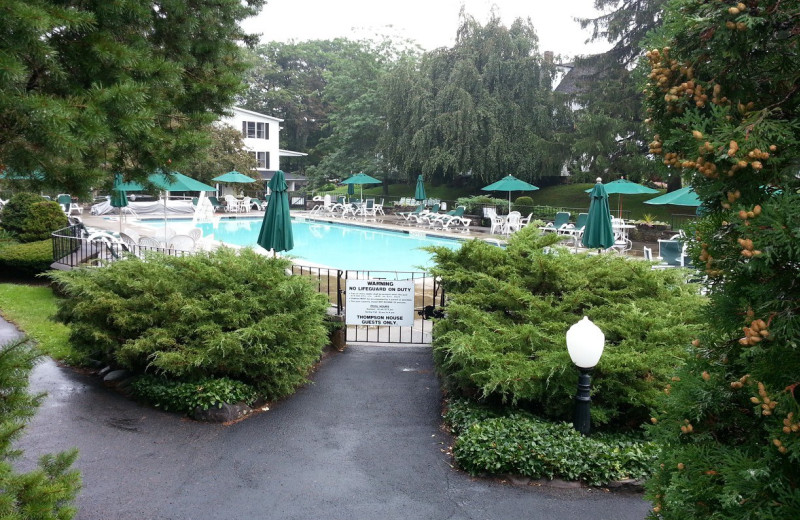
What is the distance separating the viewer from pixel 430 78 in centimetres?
3269

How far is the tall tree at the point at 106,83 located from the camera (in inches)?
108

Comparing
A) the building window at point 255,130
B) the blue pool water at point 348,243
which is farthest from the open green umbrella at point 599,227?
the building window at point 255,130

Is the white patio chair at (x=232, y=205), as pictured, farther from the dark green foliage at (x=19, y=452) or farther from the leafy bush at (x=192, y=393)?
the dark green foliage at (x=19, y=452)

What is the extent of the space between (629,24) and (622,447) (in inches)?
1028

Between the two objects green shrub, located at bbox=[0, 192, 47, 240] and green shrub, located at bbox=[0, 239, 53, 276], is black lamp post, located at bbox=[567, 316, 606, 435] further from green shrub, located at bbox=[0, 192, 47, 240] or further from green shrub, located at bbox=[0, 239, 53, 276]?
green shrub, located at bbox=[0, 192, 47, 240]

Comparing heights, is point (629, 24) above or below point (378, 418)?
above

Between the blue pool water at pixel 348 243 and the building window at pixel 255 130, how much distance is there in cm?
1451

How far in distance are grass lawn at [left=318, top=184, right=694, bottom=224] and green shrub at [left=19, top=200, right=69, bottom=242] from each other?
67.7 ft

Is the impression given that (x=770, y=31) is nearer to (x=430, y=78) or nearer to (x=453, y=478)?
(x=453, y=478)

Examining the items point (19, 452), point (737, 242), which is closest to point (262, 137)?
point (19, 452)

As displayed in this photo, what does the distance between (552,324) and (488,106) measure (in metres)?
26.1

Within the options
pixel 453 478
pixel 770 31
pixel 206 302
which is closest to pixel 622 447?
pixel 453 478

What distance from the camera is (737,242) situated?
7.23 feet

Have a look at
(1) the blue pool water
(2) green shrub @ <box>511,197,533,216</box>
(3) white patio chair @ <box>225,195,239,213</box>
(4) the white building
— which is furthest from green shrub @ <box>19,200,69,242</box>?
(4) the white building
